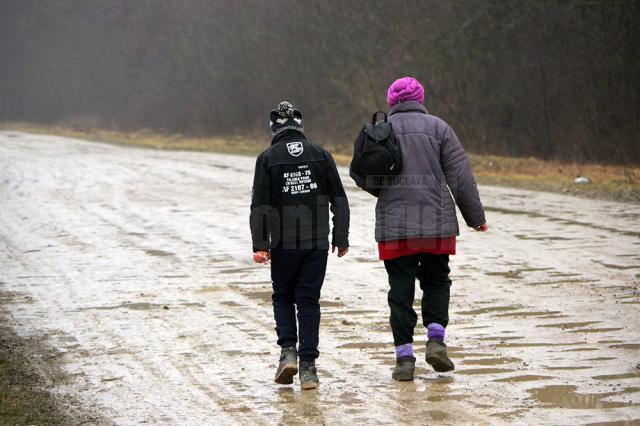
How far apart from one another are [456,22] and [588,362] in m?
21.8

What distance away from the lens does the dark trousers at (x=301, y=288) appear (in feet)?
22.5

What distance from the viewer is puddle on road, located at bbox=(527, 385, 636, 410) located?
6012mm

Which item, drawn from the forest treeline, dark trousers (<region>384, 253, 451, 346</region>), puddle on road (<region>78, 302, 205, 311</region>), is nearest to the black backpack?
dark trousers (<region>384, 253, 451, 346</region>)

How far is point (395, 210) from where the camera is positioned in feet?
22.6

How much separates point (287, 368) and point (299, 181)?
1.14 meters

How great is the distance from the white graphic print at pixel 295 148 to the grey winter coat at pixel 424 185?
532 millimetres

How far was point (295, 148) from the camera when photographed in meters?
6.90

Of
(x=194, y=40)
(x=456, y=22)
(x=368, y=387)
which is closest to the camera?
(x=368, y=387)

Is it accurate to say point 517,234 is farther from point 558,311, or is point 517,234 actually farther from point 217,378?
point 217,378

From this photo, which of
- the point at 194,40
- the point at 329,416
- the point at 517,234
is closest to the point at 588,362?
the point at 329,416

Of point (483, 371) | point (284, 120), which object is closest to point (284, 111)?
point (284, 120)

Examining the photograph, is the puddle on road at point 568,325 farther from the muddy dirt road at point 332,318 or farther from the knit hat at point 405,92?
the knit hat at point 405,92

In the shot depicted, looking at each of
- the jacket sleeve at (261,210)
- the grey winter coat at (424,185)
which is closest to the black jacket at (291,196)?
the jacket sleeve at (261,210)

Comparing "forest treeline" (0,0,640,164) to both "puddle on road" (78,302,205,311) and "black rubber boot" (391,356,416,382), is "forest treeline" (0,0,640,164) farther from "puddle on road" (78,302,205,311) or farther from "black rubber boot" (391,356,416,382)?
"black rubber boot" (391,356,416,382)
